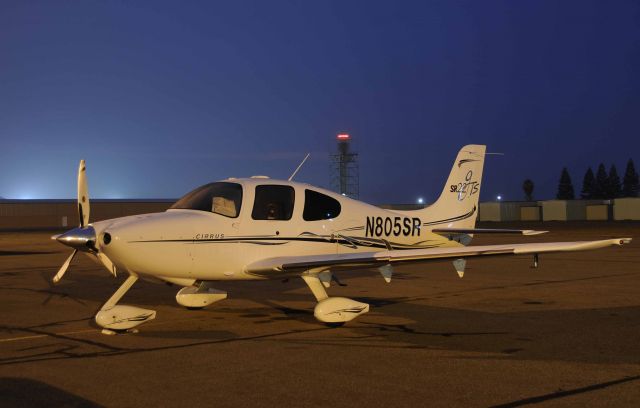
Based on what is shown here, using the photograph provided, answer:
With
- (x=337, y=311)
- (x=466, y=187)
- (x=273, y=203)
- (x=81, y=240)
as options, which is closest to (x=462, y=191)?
(x=466, y=187)

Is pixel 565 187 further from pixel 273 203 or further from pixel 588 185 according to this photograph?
pixel 273 203

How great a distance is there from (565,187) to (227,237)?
157 m

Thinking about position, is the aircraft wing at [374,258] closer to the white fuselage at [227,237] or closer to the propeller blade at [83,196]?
the white fuselage at [227,237]

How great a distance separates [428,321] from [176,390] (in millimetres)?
4837

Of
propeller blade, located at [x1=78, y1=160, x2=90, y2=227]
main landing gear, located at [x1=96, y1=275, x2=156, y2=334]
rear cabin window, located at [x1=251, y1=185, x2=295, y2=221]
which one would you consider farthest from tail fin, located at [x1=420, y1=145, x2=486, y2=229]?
propeller blade, located at [x1=78, y1=160, x2=90, y2=227]

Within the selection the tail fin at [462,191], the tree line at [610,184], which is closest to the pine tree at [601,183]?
the tree line at [610,184]

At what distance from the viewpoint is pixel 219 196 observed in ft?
34.7

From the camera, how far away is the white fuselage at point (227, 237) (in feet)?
31.7

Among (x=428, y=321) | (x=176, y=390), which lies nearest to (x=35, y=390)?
(x=176, y=390)

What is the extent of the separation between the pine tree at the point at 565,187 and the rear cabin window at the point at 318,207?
154 meters

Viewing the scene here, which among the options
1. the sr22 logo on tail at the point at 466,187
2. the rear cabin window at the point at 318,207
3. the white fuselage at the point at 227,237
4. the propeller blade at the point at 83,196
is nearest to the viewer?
the white fuselage at the point at 227,237

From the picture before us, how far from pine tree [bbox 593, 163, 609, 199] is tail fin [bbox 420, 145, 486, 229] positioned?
464 feet

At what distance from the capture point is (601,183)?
146375 mm

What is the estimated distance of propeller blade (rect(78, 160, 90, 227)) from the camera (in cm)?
1039
